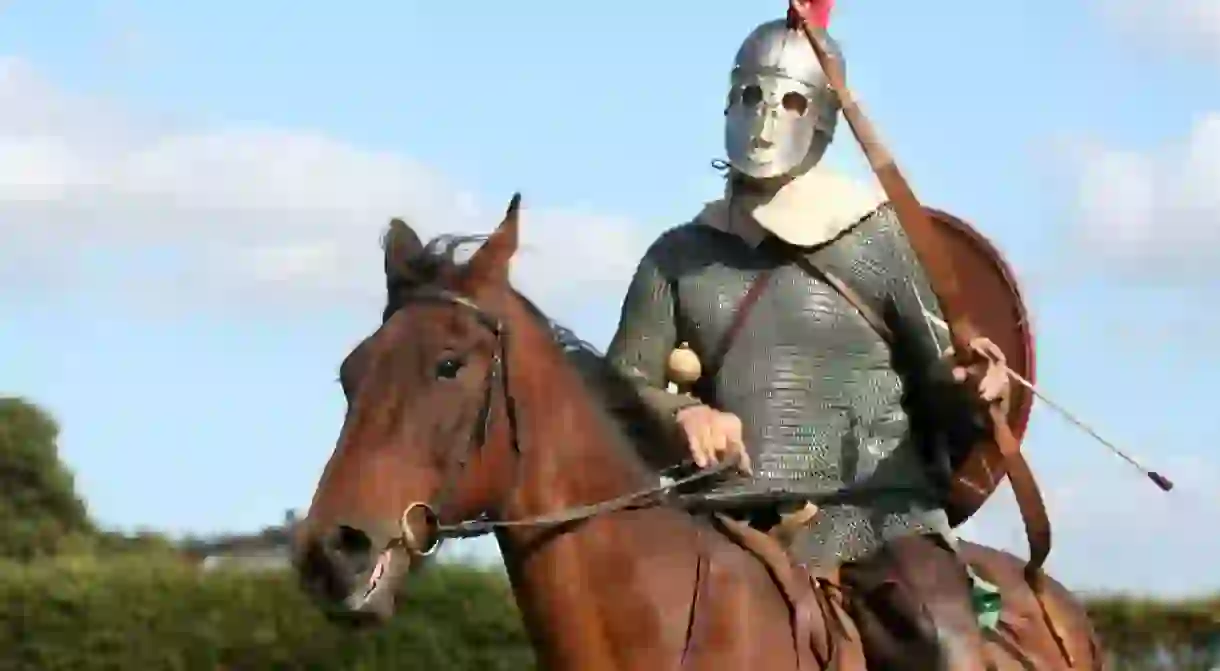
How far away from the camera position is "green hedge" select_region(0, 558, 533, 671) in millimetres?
16266

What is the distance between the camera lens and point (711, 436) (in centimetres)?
668

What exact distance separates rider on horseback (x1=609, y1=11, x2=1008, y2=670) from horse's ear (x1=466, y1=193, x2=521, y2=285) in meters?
0.93

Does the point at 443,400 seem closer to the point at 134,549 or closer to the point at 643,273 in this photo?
the point at 643,273

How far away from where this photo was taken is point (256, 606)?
16.6 meters

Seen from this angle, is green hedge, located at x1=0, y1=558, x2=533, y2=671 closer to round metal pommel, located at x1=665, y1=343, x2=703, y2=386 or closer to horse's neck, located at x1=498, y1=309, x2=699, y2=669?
round metal pommel, located at x1=665, y1=343, x2=703, y2=386

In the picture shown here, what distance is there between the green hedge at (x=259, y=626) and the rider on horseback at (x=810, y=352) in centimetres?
887

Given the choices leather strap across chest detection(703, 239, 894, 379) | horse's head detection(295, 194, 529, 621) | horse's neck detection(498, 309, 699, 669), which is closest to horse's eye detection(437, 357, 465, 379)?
horse's head detection(295, 194, 529, 621)

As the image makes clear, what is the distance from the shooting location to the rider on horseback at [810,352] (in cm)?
688

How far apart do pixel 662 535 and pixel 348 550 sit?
3.85 feet

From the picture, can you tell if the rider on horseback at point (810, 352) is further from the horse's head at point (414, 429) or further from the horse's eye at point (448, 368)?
the horse's eye at point (448, 368)

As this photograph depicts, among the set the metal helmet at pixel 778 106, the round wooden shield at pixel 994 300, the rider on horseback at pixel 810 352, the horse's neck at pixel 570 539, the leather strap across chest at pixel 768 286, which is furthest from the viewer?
the round wooden shield at pixel 994 300

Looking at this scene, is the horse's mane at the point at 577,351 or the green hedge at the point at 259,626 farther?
the green hedge at the point at 259,626

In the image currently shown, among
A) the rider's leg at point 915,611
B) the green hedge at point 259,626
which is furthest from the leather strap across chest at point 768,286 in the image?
the green hedge at point 259,626

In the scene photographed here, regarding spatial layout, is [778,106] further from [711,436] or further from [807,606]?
[807,606]
